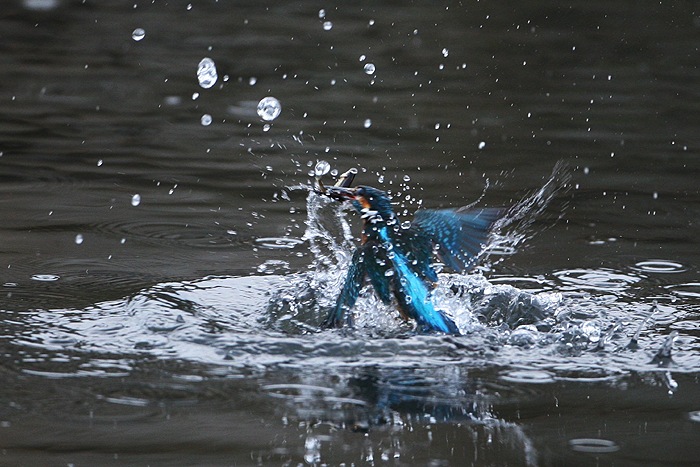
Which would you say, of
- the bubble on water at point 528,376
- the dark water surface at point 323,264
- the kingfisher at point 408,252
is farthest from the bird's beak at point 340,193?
the bubble on water at point 528,376

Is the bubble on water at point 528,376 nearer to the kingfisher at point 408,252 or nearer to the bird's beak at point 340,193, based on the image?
the kingfisher at point 408,252

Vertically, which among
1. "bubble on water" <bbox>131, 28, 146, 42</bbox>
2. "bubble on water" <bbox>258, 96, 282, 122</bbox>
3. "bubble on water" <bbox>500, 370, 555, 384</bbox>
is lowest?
"bubble on water" <bbox>500, 370, 555, 384</bbox>

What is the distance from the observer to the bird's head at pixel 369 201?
400cm

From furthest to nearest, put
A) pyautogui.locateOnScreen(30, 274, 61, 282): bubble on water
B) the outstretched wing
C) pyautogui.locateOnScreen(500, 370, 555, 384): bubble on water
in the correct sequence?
pyautogui.locateOnScreen(30, 274, 61, 282): bubble on water, the outstretched wing, pyautogui.locateOnScreen(500, 370, 555, 384): bubble on water

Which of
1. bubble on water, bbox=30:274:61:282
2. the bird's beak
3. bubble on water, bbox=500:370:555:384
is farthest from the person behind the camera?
bubble on water, bbox=30:274:61:282

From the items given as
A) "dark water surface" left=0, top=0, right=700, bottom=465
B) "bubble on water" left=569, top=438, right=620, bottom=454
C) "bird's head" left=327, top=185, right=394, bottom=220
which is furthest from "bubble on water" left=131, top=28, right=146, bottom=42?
"bubble on water" left=569, top=438, right=620, bottom=454

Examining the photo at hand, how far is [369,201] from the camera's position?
4.04 m

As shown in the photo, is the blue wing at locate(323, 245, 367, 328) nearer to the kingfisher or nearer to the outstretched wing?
the kingfisher

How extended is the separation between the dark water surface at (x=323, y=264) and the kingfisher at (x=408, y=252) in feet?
0.29

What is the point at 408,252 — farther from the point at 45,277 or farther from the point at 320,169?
the point at 320,169

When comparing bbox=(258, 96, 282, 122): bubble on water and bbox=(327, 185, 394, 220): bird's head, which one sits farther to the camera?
bbox=(258, 96, 282, 122): bubble on water

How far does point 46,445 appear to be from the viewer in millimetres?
3088

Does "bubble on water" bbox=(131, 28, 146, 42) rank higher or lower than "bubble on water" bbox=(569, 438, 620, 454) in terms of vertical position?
higher

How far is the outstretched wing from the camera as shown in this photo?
4.07m
